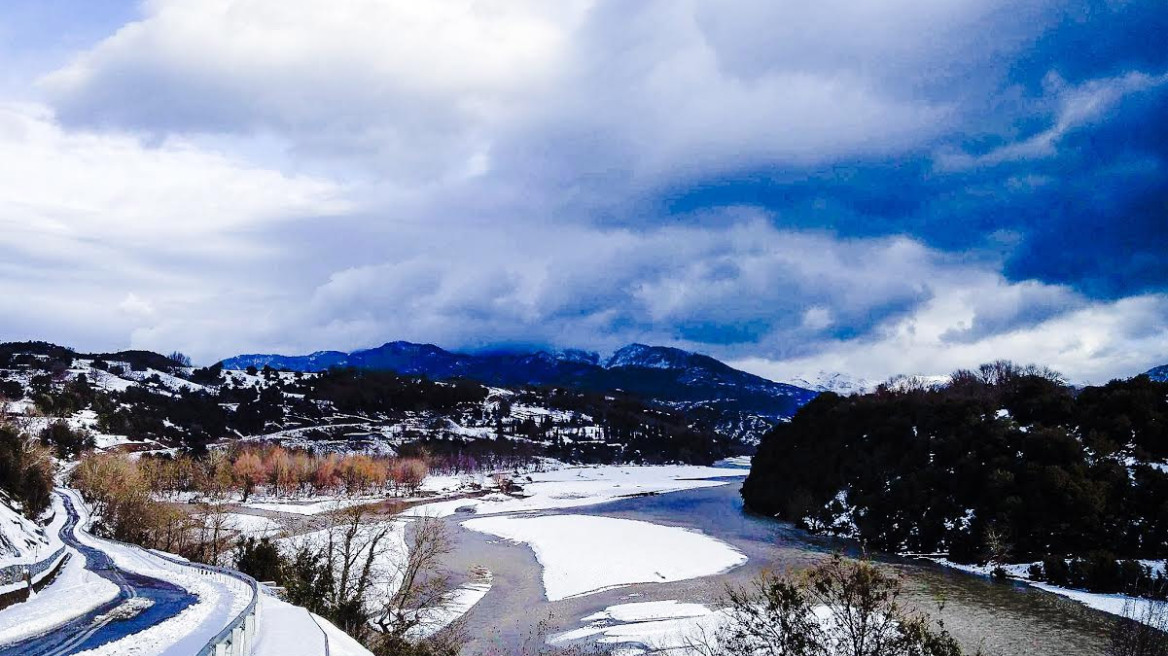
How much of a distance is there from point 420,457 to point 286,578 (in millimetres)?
132553

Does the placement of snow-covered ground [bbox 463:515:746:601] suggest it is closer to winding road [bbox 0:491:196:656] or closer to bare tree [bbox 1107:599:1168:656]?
winding road [bbox 0:491:196:656]

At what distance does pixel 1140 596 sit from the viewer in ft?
134

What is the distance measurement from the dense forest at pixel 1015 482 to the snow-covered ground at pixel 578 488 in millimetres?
35178

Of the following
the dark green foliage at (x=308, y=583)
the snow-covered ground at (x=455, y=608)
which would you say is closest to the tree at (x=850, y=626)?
the snow-covered ground at (x=455, y=608)

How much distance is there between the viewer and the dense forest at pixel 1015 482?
51.0 m

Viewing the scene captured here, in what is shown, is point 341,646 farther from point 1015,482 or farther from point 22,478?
point 1015,482

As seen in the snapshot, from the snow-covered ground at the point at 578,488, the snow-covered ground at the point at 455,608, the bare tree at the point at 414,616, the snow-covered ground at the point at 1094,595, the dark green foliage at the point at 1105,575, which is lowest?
the snow-covered ground at the point at 578,488

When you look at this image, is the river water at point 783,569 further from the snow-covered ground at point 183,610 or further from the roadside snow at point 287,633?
the snow-covered ground at point 183,610

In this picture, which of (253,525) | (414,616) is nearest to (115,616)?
(414,616)

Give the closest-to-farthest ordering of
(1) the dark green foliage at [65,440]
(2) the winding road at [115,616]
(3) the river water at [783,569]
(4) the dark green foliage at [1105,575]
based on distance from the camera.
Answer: (2) the winding road at [115,616], (3) the river water at [783,569], (4) the dark green foliage at [1105,575], (1) the dark green foliage at [65,440]

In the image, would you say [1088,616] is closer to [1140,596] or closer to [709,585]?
[1140,596]

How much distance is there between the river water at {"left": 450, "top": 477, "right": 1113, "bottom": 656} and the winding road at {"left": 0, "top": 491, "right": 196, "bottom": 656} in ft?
40.6

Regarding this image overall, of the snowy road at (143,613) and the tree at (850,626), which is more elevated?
the tree at (850,626)

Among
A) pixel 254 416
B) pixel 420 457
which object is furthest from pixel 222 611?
pixel 254 416
